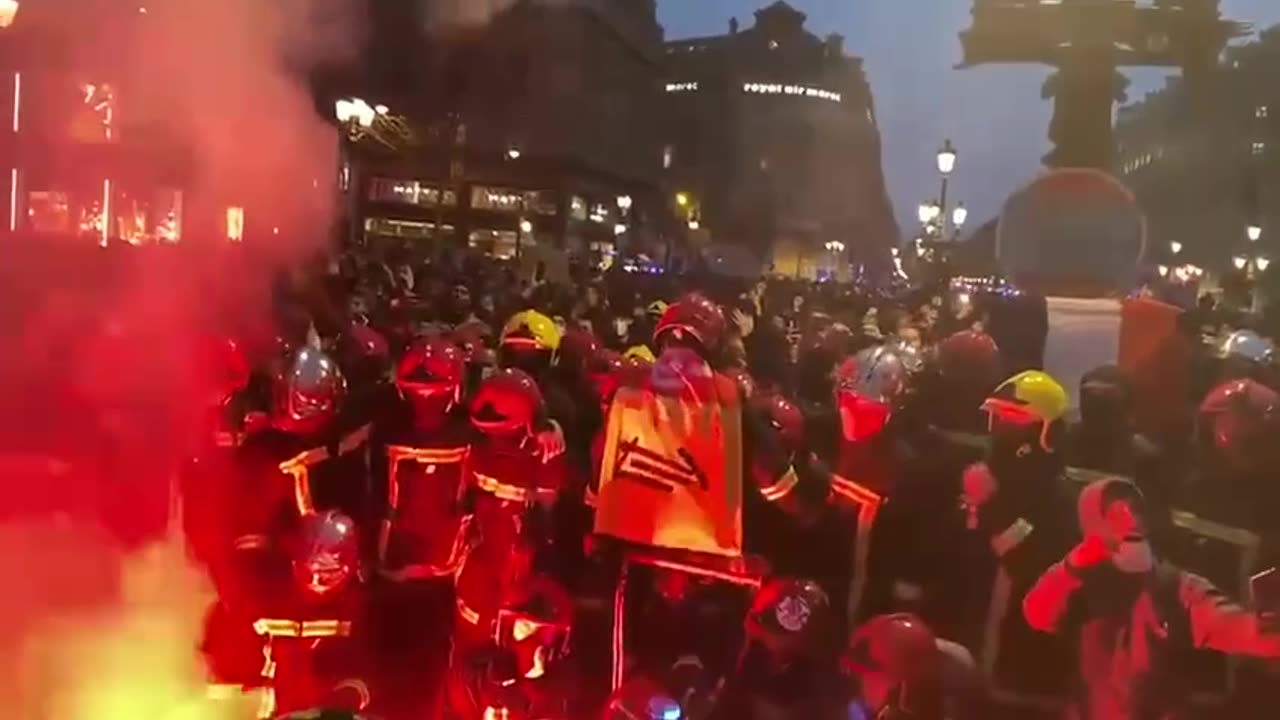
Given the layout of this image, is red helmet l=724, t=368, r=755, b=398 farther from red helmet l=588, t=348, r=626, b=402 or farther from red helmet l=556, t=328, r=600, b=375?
red helmet l=556, t=328, r=600, b=375

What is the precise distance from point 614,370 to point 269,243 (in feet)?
10.5

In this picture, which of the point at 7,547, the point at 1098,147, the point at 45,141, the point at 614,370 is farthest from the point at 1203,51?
the point at 45,141

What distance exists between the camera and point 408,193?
731 centimetres

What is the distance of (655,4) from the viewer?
7.47m

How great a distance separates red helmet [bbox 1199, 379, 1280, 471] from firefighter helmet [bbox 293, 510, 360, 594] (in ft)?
6.52

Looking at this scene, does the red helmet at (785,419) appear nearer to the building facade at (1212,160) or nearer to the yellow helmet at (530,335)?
the yellow helmet at (530,335)

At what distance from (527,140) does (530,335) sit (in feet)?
15.5

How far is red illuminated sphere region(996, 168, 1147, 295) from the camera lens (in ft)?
18.4

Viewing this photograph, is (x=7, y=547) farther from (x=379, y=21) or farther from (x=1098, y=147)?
(x=1098, y=147)

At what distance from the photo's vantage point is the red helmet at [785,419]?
3584 millimetres

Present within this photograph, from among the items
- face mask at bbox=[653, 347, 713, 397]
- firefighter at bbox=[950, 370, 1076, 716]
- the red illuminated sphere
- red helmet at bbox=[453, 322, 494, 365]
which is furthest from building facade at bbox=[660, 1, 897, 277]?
firefighter at bbox=[950, 370, 1076, 716]

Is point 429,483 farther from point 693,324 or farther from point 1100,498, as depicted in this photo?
point 1100,498

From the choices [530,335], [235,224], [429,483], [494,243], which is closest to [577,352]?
[530,335]

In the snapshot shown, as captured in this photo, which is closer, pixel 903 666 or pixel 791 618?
pixel 903 666
